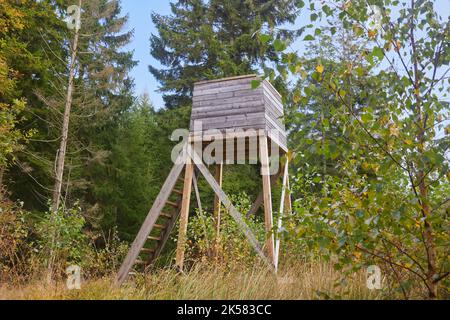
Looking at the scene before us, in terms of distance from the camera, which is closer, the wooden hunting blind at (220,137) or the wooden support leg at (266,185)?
the wooden support leg at (266,185)

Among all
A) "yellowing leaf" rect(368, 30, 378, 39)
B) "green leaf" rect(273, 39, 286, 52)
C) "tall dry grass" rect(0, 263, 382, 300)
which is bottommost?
"tall dry grass" rect(0, 263, 382, 300)

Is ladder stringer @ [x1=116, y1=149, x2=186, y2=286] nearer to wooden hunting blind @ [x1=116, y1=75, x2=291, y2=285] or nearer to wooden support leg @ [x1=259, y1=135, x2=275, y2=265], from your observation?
wooden hunting blind @ [x1=116, y1=75, x2=291, y2=285]

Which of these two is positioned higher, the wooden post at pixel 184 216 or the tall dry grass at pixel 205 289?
the wooden post at pixel 184 216

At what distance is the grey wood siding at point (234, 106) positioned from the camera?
7734mm

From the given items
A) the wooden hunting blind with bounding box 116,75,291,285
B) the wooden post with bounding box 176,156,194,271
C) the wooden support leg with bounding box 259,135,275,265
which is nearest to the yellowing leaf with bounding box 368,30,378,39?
the wooden support leg with bounding box 259,135,275,265

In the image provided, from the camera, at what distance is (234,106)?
797cm

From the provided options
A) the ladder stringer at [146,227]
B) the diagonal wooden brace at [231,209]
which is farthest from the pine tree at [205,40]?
the ladder stringer at [146,227]

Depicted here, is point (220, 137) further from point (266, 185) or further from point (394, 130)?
point (394, 130)

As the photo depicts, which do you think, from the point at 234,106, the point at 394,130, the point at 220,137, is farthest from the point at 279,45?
the point at 234,106

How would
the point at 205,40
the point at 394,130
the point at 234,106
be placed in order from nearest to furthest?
the point at 394,130
the point at 234,106
the point at 205,40

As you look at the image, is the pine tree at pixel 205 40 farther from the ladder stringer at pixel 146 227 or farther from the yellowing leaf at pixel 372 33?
the yellowing leaf at pixel 372 33

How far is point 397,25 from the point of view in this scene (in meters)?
3.47

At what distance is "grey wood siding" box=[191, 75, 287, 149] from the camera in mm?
7734

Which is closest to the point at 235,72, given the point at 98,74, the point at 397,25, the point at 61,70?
the point at 98,74
